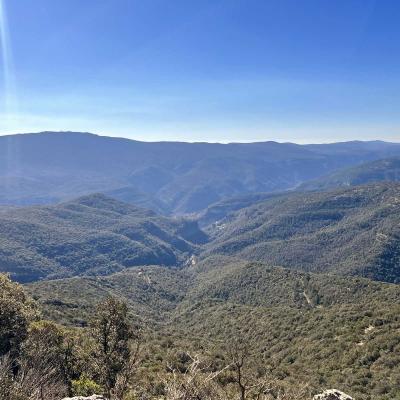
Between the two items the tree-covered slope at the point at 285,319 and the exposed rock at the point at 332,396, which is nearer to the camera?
the exposed rock at the point at 332,396

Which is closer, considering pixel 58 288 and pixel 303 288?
pixel 58 288

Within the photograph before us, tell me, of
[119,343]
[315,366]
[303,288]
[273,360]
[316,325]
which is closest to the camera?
[119,343]

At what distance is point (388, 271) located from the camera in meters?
176

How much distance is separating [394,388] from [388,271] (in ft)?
488

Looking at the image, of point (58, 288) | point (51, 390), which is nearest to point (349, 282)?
point (58, 288)

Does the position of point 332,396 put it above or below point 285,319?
above

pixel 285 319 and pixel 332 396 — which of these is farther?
pixel 285 319

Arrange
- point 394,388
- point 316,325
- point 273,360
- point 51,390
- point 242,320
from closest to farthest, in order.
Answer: point 51,390, point 394,388, point 273,360, point 316,325, point 242,320

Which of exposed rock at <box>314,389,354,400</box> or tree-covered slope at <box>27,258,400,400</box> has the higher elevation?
exposed rock at <box>314,389,354,400</box>

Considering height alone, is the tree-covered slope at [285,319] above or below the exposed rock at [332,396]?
below

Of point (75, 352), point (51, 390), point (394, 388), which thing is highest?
point (51, 390)

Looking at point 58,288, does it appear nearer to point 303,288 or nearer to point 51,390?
point 303,288

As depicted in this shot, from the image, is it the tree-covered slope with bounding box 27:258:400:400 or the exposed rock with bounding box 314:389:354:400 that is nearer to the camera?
the exposed rock with bounding box 314:389:354:400

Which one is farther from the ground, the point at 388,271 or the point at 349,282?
the point at 349,282
